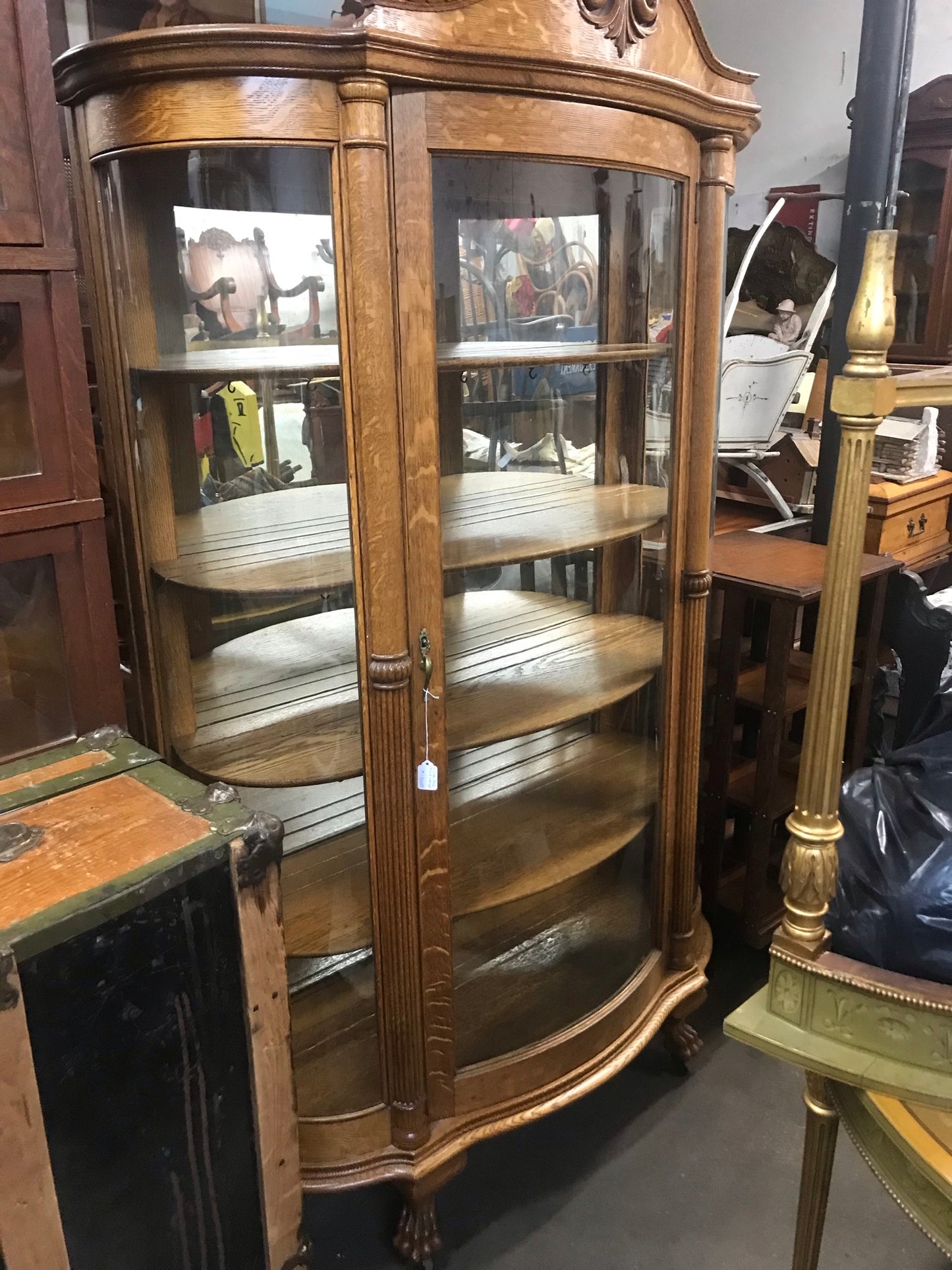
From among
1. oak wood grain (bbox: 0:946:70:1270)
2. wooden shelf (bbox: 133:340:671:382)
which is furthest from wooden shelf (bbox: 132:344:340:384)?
oak wood grain (bbox: 0:946:70:1270)

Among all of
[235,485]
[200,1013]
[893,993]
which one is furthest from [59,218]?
[893,993]

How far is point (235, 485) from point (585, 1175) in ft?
4.16

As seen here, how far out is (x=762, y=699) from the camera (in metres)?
1.99

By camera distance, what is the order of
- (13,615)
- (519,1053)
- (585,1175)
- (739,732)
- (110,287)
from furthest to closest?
1. (739,732)
2. (585,1175)
3. (519,1053)
4. (110,287)
5. (13,615)

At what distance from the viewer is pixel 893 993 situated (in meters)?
0.99

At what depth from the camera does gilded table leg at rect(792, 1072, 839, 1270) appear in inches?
47.4

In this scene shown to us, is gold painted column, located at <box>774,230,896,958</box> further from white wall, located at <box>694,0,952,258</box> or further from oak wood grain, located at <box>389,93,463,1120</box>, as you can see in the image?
white wall, located at <box>694,0,952,258</box>

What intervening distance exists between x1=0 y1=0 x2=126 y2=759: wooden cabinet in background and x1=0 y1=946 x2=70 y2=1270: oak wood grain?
386mm

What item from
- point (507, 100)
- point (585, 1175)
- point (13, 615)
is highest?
point (507, 100)

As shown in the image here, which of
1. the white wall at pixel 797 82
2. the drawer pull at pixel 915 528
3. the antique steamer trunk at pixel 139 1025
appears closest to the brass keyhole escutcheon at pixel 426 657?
the antique steamer trunk at pixel 139 1025

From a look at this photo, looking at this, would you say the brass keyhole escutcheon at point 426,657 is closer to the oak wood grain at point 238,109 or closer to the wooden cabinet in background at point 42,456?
the wooden cabinet in background at point 42,456

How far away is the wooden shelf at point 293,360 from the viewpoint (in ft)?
3.89

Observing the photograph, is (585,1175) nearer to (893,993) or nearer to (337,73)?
(893,993)

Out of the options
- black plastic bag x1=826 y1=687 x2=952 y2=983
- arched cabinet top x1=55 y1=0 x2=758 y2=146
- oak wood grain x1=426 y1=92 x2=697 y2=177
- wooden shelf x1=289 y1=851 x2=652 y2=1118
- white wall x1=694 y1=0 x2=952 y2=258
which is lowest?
wooden shelf x1=289 y1=851 x2=652 y2=1118
